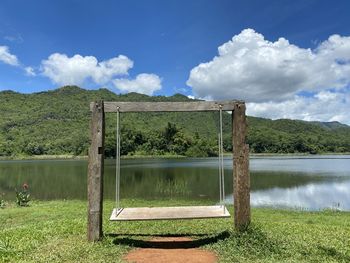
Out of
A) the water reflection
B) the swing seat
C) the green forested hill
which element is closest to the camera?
the swing seat

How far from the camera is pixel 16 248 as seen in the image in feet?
22.9

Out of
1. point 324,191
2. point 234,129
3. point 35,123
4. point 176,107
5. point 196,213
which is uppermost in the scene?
point 35,123

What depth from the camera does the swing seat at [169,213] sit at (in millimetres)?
6957

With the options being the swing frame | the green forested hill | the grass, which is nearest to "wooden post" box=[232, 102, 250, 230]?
the swing frame

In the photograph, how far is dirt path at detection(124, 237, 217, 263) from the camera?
250 inches

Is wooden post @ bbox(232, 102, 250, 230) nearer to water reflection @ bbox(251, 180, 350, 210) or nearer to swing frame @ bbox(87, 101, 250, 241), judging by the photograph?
swing frame @ bbox(87, 101, 250, 241)

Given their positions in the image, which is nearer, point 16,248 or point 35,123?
point 16,248

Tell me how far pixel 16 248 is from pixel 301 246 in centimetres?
565

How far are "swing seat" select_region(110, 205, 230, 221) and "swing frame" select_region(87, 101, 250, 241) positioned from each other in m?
0.05

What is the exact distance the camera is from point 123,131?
106 meters

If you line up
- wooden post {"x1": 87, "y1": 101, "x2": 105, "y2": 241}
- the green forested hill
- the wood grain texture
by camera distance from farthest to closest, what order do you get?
the green forested hill < the wood grain texture < wooden post {"x1": 87, "y1": 101, "x2": 105, "y2": 241}

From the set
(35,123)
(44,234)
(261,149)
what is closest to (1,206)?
(44,234)

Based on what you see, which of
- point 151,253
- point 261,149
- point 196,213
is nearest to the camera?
point 151,253

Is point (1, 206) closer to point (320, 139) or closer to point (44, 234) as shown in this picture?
point (44, 234)
